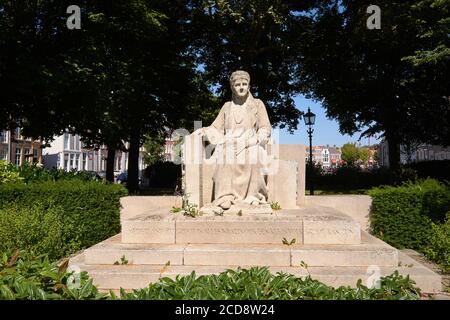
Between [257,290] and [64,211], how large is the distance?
7.46 meters

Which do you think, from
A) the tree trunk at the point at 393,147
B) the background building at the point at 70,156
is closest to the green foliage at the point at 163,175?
the tree trunk at the point at 393,147

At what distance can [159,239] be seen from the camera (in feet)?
22.6

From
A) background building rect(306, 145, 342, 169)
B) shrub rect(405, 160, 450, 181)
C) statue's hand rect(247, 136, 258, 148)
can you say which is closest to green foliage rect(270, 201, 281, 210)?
statue's hand rect(247, 136, 258, 148)

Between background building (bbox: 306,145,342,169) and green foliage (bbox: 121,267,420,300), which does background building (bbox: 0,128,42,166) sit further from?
background building (bbox: 306,145,342,169)

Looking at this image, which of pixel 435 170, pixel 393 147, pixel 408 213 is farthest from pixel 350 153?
pixel 408 213

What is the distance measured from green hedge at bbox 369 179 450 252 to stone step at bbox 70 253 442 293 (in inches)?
157

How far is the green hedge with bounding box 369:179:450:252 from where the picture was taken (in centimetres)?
954

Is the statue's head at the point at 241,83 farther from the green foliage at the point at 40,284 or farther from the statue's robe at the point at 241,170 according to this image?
the green foliage at the point at 40,284

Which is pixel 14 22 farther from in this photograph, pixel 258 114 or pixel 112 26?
pixel 258 114

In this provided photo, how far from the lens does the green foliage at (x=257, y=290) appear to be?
366 centimetres

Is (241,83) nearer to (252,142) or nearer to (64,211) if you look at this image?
(252,142)
